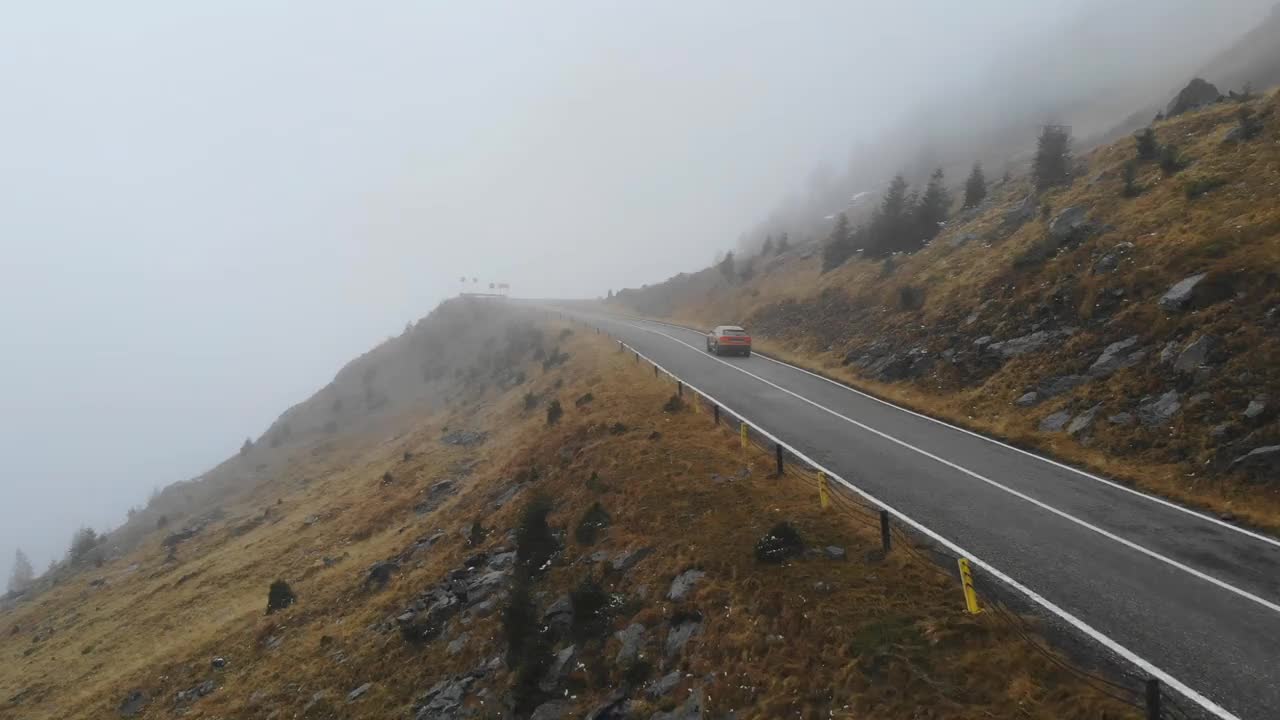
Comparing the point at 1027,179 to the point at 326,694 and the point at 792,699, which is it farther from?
the point at 326,694

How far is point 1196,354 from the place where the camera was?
1448cm

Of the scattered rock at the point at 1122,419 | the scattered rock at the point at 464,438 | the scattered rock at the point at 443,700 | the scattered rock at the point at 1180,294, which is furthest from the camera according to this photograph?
the scattered rock at the point at 464,438

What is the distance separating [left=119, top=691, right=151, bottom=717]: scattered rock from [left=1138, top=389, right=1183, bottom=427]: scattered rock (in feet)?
94.3

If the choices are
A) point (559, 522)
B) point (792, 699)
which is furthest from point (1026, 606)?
point (559, 522)

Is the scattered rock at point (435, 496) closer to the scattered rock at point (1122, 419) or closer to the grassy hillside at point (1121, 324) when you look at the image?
Result: the grassy hillside at point (1121, 324)

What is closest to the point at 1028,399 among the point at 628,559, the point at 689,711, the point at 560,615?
the point at 628,559

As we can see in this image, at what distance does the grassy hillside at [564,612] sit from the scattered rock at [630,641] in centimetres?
5

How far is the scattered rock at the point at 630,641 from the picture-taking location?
11.1m

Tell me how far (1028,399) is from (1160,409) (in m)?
3.66

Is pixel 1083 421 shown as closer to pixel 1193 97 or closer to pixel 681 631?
pixel 681 631

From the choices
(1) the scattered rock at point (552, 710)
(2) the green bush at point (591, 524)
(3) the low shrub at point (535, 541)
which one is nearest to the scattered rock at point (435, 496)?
(3) the low shrub at point (535, 541)

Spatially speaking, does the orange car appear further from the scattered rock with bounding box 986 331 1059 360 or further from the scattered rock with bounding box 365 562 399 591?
the scattered rock with bounding box 365 562 399 591

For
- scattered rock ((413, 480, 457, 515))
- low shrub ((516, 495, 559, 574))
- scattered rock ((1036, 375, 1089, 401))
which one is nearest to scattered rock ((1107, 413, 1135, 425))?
scattered rock ((1036, 375, 1089, 401))

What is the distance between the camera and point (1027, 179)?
120 ft
